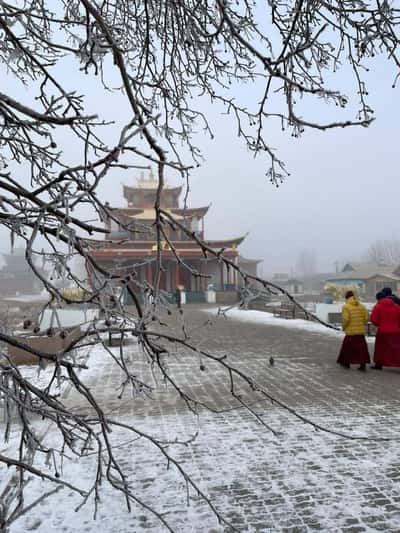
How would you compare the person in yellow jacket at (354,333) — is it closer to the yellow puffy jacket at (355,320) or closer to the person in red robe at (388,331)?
the yellow puffy jacket at (355,320)

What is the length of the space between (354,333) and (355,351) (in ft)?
1.34

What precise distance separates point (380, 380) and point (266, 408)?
2548mm

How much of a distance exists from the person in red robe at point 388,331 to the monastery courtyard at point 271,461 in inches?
22.2

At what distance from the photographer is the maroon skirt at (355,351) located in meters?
7.83

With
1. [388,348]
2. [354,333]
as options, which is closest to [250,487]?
[354,333]

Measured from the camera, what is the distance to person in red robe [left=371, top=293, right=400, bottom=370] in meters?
7.53

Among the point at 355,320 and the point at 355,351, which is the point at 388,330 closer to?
the point at 355,320

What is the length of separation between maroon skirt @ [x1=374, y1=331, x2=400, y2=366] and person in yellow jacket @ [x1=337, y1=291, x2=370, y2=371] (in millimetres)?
239

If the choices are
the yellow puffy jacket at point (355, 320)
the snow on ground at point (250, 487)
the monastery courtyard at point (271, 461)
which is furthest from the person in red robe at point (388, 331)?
the snow on ground at point (250, 487)

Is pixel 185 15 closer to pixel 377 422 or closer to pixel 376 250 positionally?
pixel 377 422

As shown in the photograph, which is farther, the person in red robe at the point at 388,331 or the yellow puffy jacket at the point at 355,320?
the yellow puffy jacket at the point at 355,320

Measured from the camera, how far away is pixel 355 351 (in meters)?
7.95

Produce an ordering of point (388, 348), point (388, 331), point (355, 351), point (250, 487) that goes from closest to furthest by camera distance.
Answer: point (250, 487)
point (388, 331)
point (388, 348)
point (355, 351)

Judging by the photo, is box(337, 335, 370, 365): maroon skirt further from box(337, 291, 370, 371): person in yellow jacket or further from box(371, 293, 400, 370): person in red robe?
box(371, 293, 400, 370): person in red robe
